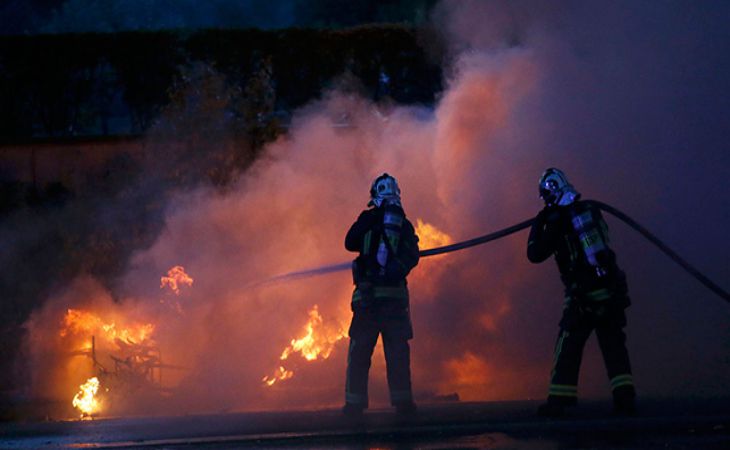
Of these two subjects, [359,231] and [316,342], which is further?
[316,342]

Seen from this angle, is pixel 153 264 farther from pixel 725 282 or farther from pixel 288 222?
pixel 725 282

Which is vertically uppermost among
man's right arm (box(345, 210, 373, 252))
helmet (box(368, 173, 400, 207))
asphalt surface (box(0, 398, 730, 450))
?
helmet (box(368, 173, 400, 207))

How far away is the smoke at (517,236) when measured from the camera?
10.6m

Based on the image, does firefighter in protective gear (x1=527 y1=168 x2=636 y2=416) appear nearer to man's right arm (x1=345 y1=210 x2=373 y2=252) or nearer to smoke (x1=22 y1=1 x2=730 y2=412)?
man's right arm (x1=345 y1=210 x2=373 y2=252)

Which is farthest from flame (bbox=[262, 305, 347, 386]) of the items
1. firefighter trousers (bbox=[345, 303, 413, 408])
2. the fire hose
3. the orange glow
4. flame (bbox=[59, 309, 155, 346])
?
firefighter trousers (bbox=[345, 303, 413, 408])

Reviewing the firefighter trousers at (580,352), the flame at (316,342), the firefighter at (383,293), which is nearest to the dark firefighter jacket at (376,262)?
the firefighter at (383,293)

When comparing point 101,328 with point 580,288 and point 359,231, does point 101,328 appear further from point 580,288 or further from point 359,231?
point 580,288

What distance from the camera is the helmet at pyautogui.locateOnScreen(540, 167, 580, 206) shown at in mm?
7410

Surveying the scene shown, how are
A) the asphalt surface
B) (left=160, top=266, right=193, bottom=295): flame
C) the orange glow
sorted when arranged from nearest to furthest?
the asphalt surface
the orange glow
(left=160, top=266, right=193, bottom=295): flame

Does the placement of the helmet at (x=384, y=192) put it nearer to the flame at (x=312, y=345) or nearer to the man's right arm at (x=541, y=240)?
the man's right arm at (x=541, y=240)

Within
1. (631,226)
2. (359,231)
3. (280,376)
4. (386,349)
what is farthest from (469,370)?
(359,231)

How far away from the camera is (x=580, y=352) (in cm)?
746

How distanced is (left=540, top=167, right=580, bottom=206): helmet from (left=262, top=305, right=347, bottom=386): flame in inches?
144

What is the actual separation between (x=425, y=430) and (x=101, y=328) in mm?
5039
